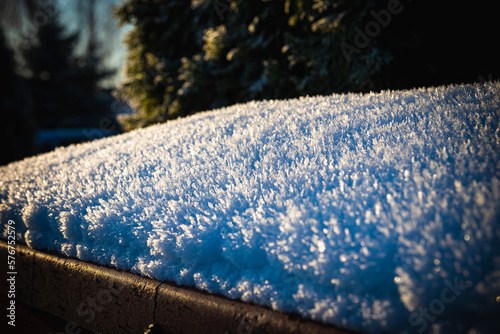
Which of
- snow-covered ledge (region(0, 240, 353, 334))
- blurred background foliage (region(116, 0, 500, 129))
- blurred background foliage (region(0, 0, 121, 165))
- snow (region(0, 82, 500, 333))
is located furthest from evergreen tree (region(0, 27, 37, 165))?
snow-covered ledge (region(0, 240, 353, 334))

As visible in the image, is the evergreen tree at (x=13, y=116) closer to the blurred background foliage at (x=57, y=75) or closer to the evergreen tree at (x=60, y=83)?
the blurred background foliage at (x=57, y=75)

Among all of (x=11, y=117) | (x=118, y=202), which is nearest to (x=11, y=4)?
(x=11, y=117)

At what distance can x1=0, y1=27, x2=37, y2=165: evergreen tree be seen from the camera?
9672 mm

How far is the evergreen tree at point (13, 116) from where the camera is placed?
967 cm

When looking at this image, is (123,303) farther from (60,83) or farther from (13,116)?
(60,83)

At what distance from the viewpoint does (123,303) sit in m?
1.25

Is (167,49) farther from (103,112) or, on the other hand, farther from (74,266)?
(103,112)

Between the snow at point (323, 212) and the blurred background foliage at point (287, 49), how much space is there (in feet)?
5.65

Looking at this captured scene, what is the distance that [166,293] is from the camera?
3.75 ft

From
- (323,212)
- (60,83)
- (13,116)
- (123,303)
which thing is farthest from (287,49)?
(60,83)

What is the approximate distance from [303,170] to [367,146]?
0.35 metres

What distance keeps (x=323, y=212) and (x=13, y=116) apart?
1254cm

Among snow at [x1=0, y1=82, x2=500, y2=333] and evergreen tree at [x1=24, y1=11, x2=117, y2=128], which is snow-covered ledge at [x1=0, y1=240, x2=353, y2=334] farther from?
evergreen tree at [x1=24, y1=11, x2=117, y2=128]

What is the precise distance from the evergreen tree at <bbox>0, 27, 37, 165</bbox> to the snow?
1021 centimetres
